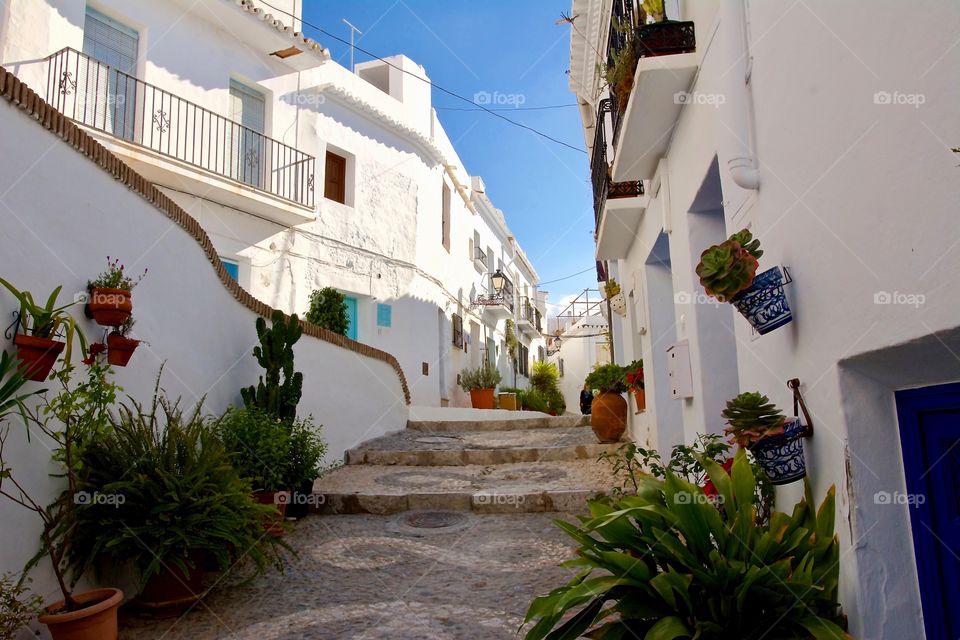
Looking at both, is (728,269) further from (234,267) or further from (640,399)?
(234,267)

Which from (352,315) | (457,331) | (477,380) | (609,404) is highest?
(457,331)

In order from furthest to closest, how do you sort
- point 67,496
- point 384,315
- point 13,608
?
point 384,315
point 67,496
point 13,608

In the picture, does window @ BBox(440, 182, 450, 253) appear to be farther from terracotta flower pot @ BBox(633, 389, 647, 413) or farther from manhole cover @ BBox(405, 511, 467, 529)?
manhole cover @ BBox(405, 511, 467, 529)

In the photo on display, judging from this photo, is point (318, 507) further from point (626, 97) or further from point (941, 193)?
point (941, 193)

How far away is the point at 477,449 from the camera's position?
859 cm

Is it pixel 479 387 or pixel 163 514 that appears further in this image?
pixel 479 387

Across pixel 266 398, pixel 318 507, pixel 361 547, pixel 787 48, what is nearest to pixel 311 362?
pixel 266 398

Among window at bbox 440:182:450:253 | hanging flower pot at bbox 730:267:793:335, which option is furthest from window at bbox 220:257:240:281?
hanging flower pot at bbox 730:267:793:335

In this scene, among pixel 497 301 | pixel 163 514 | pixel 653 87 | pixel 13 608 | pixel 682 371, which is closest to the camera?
pixel 13 608

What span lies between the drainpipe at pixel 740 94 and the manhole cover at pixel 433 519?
3808 millimetres

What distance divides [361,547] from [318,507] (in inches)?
53.2

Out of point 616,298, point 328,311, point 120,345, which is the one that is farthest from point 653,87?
point 328,311

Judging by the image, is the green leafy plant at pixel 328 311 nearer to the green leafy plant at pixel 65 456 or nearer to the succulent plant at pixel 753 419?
the green leafy plant at pixel 65 456

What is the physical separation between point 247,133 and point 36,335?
28.7 feet
